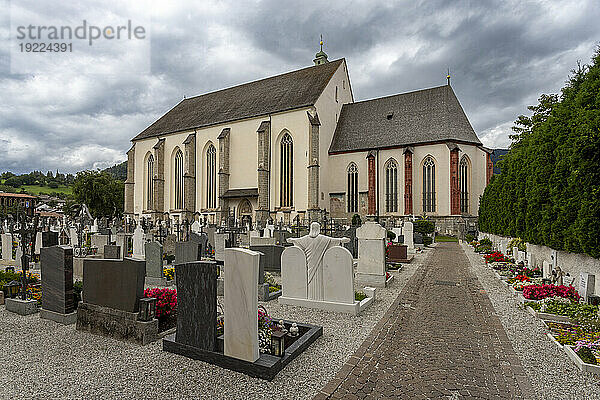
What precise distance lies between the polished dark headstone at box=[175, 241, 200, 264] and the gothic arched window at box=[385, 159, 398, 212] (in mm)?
26651

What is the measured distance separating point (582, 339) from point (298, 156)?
95.4ft

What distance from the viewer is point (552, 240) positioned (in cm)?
959

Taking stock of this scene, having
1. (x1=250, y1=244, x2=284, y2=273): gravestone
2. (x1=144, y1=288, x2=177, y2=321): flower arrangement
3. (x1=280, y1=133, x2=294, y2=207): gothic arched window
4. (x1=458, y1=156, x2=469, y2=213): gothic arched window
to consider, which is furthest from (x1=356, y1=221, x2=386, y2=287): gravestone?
(x1=458, y1=156, x2=469, y2=213): gothic arched window

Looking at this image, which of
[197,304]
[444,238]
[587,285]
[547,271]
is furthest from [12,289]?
[444,238]

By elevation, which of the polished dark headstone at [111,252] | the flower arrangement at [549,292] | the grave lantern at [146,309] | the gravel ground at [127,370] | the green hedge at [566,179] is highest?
the green hedge at [566,179]

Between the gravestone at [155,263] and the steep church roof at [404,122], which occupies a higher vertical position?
the steep church roof at [404,122]

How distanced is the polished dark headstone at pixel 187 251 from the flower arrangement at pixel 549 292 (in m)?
8.11

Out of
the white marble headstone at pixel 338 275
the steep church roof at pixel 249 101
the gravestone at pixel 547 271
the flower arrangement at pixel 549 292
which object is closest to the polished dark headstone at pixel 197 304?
A: the white marble headstone at pixel 338 275

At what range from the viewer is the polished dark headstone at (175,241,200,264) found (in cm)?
916

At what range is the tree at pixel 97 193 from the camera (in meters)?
48.8

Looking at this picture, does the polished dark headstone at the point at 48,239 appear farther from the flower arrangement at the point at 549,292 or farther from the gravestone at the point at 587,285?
the gravestone at the point at 587,285

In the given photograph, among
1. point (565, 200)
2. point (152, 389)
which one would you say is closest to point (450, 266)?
point (565, 200)

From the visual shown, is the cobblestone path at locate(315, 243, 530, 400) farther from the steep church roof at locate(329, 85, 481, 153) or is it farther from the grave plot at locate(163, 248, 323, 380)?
the steep church roof at locate(329, 85, 481, 153)

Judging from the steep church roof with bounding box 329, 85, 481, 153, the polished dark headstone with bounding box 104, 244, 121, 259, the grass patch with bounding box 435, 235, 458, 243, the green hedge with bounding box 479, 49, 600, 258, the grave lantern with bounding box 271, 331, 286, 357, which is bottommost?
the grass patch with bounding box 435, 235, 458, 243
